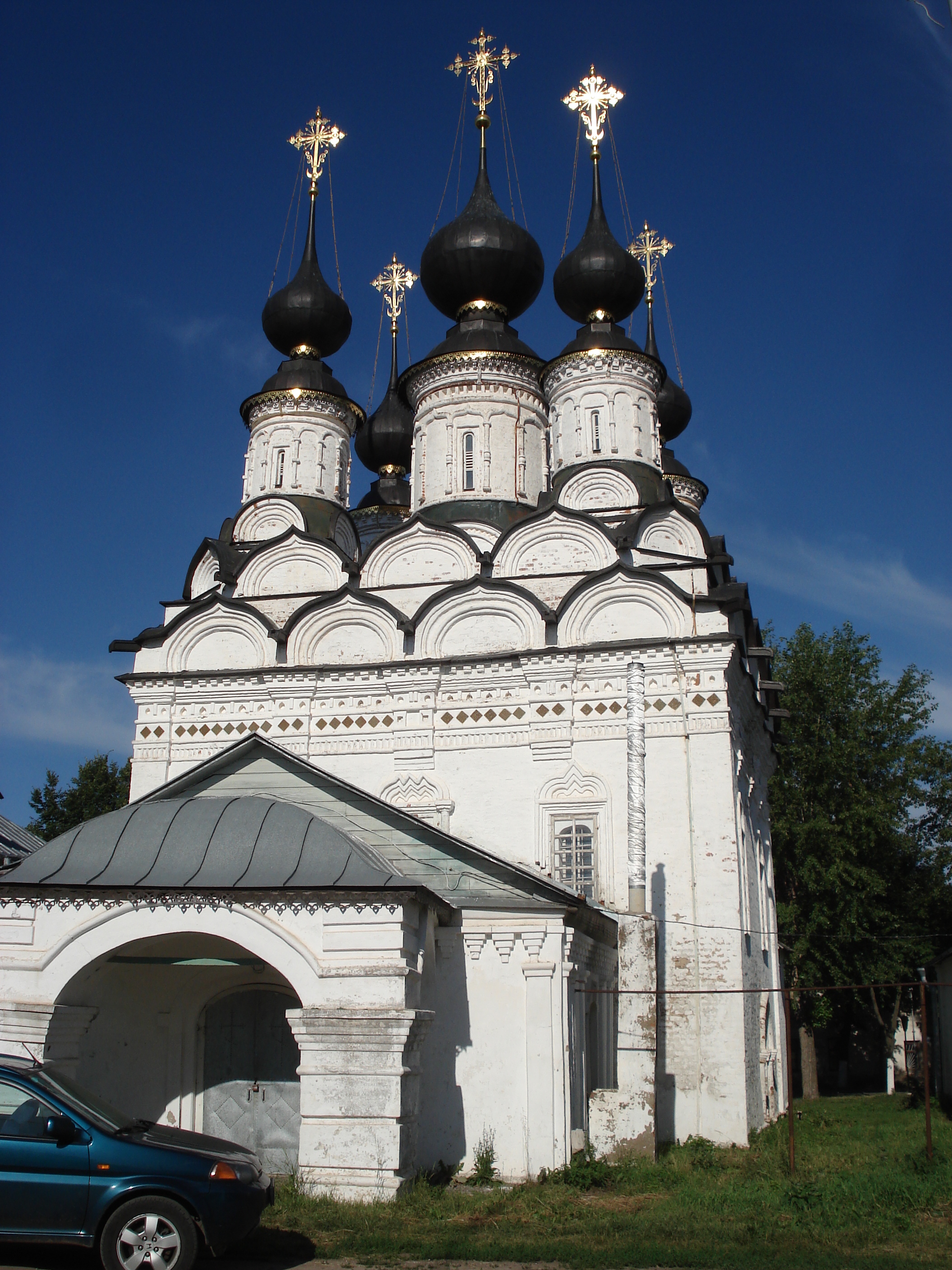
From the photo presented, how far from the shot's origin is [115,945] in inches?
279

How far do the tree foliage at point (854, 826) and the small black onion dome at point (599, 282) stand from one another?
7.27 meters

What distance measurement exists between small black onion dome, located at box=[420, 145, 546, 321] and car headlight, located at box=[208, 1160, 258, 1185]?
43.5ft

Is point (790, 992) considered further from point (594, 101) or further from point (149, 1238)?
point (594, 101)

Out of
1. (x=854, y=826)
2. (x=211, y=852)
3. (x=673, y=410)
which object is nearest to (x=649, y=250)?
(x=673, y=410)

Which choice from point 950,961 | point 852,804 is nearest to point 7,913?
point 950,961

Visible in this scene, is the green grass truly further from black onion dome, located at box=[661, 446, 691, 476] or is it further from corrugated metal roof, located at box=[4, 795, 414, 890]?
black onion dome, located at box=[661, 446, 691, 476]

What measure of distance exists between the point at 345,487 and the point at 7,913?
9911mm

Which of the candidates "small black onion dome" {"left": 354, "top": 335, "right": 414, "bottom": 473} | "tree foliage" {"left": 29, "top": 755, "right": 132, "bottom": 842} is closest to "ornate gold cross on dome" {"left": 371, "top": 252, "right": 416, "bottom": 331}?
"small black onion dome" {"left": 354, "top": 335, "right": 414, "bottom": 473}

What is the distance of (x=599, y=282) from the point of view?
15805 millimetres

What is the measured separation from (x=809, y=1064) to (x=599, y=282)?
13.2 meters

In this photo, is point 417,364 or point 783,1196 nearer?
point 783,1196

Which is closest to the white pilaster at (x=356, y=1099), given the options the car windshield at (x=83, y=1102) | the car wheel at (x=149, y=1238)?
the car windshield at (x=83, y=1102)

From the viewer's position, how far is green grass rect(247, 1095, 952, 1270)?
5.49 meters

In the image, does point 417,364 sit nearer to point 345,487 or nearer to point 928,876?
point 345,487
